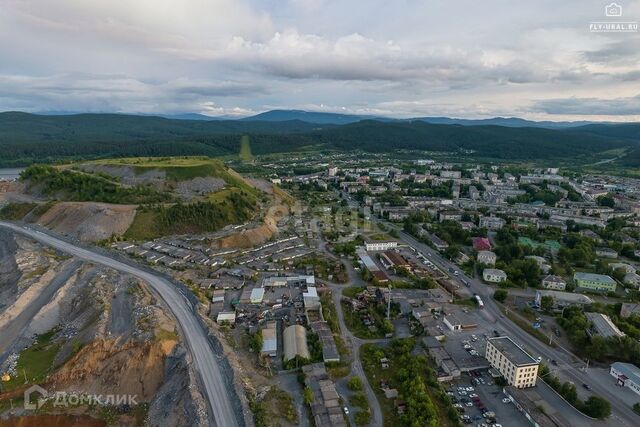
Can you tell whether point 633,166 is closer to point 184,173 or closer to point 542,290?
point 542,290

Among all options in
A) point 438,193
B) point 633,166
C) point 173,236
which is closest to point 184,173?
point 173,236

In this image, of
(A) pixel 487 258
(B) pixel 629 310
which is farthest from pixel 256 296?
(B) pixel 629 310

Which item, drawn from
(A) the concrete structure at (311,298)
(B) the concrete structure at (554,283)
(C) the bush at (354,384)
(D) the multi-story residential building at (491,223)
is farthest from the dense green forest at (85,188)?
(B) the concrete structure at (554,283)

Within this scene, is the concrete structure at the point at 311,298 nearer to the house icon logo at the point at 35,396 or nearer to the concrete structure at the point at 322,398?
the concrete structure at the point at 322,398

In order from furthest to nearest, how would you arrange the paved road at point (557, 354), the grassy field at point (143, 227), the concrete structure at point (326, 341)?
the grassy field at point (143, 227), the concrete structure at point (326, 341), the paved road at point (557, 354)

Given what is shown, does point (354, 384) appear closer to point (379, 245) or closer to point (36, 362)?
point (36, 362)

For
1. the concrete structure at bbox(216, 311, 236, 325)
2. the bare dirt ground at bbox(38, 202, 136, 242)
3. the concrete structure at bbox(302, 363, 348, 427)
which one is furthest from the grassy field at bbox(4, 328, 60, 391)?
the bare dirt ground at bbox(38, 202, 136, 242)
